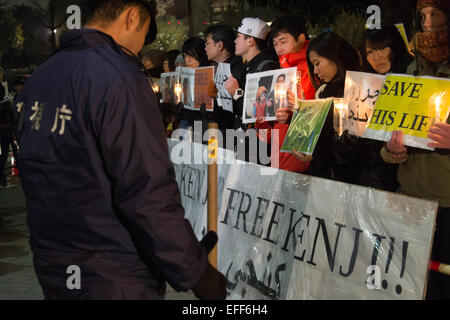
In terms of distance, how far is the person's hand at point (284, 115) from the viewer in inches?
188

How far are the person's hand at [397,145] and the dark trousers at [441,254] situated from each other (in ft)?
1.43

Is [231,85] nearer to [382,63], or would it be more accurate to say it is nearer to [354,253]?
[382,63]

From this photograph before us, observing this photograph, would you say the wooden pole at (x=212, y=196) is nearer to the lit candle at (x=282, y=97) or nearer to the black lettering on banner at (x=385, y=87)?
the black lettering on banner at (x=385, y=87)

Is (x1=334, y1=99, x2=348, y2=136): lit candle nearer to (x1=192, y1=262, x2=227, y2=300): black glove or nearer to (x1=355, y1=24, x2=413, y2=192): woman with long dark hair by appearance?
(x1=355, y1=24, x2=413, y2=192): woman with long dark hair

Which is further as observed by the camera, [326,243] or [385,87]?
[385,87]

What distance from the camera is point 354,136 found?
13.6 feet

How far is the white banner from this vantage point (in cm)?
299

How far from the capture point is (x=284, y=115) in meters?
4.79

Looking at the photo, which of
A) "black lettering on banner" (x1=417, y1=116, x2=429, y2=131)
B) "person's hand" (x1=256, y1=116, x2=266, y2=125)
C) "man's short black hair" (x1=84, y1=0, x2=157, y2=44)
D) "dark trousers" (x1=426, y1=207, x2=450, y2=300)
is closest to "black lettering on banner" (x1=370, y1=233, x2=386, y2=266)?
"dark trousers" (x1=426, y1=207, x2=450, y2=300)

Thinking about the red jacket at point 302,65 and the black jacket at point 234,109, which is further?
the black jacket at point 234,109

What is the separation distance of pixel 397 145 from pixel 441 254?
29.5 inches

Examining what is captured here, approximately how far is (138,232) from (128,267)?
0.23m

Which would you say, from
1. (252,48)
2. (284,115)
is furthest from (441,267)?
(252,48)

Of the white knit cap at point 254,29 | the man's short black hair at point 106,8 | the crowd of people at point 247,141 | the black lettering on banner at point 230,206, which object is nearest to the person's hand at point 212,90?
the crowd of people at point 247,141
